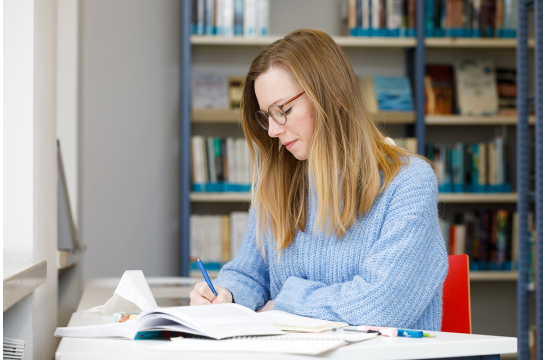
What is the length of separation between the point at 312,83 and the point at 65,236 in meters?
1.28

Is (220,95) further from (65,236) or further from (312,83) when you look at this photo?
(312,83)

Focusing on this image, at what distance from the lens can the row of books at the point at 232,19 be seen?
2.97m

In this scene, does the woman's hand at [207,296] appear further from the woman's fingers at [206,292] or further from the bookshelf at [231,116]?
the bookshelf at [231,116]

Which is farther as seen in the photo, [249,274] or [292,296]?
[249,274]

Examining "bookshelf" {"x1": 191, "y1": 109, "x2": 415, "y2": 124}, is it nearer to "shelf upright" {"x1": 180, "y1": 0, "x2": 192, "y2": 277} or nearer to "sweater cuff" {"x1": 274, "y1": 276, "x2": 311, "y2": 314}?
"shelf upright" {"x1": 180, "y1": 0, "x2": 192, "y2": 277}

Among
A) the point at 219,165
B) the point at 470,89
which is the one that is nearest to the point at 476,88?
the point at 470,89

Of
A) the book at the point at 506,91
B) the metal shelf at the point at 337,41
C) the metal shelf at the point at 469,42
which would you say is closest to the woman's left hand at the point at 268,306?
the metal shelf at the point at 337,41

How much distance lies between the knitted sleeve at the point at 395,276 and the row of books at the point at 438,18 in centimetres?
198

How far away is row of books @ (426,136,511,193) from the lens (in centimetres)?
312

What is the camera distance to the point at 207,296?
4.18 feet

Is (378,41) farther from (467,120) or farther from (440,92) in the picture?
(467,120)

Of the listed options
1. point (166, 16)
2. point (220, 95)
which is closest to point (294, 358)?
point (220, 95)

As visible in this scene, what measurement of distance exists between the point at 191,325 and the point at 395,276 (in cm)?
42

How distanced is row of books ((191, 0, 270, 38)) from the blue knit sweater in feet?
5.93
